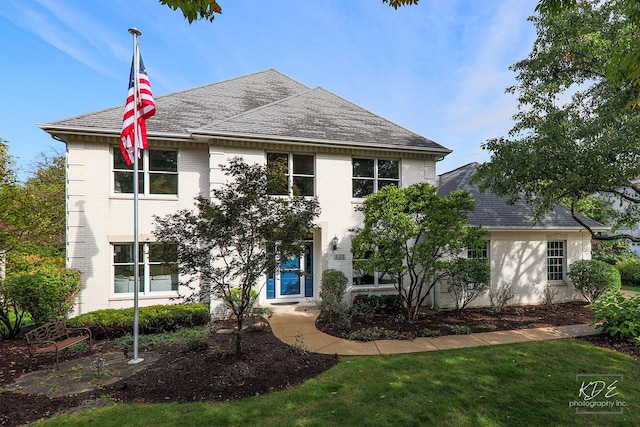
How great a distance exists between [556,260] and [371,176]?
8.70 metres

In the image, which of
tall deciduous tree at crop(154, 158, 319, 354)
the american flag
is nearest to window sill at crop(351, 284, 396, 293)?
tall deciduous tree at crop(154, 158, 319, 354)

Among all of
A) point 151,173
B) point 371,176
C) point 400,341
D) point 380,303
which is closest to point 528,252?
point 380,303

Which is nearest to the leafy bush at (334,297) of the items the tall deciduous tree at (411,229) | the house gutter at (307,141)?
the tall deciduous tree at (411,229)

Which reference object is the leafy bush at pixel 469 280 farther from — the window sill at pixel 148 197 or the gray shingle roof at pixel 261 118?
the window sill at pixel 148 197

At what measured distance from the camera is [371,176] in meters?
11.7

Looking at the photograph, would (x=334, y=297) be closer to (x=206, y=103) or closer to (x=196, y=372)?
(x=196, y=372)

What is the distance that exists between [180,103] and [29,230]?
6817mm

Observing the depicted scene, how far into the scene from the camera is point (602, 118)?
793 cm

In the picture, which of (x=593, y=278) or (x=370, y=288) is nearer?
(x=593, y=278)

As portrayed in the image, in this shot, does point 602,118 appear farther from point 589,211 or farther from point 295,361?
point 589,211

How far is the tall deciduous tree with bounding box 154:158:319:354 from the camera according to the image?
19.0 feet

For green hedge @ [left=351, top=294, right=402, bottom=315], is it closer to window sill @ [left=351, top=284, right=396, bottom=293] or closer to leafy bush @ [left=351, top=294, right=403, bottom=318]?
leafy bush @ [left=351, top=294, right=403, bottom=318]

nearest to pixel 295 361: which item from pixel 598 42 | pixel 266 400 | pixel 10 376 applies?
pixel 266 400

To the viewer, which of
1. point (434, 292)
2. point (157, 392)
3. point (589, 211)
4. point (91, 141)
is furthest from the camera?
point (589, 211)
